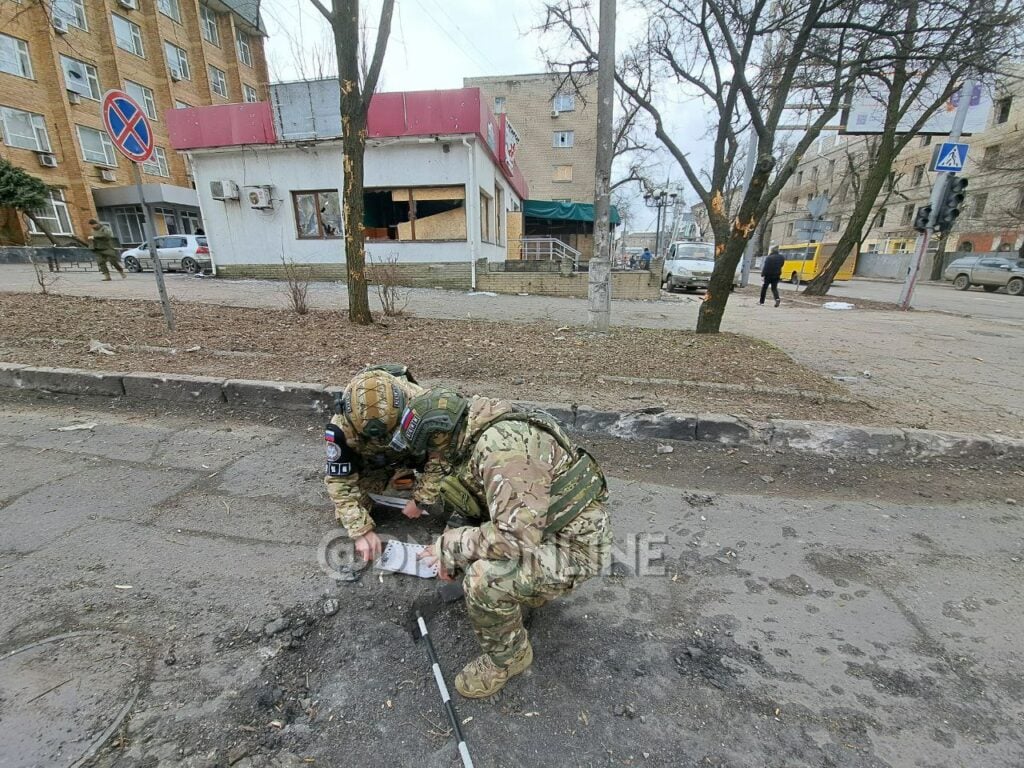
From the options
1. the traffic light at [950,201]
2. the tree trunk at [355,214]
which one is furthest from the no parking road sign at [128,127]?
the traffic light at [950,201]

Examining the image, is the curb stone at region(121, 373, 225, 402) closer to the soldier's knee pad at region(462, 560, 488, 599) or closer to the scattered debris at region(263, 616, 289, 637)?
the scattered debris at region(263, 616, 289, 637)

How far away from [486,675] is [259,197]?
15.1 metres

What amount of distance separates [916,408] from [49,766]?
5586 mm

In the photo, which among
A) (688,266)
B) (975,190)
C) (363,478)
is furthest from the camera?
(975,190)

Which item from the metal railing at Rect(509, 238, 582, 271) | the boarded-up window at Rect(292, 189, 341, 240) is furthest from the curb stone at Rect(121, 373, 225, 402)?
the metal railing at Rect(509, 238, 582, 271)

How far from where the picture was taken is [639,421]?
357 cm

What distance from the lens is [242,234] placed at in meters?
13.9

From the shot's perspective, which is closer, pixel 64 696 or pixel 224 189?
pixel 64 696

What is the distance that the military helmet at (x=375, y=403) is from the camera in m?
1.92

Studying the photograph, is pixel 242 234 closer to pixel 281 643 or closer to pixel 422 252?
pixel 422 252

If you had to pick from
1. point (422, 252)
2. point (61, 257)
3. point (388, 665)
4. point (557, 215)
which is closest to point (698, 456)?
point (388, 665)

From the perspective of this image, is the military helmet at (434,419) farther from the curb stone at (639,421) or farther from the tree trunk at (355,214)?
the tree trunk at (355,214)

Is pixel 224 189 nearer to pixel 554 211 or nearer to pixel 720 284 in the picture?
pixel 720 284

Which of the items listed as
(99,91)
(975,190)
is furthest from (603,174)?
(975,190)
